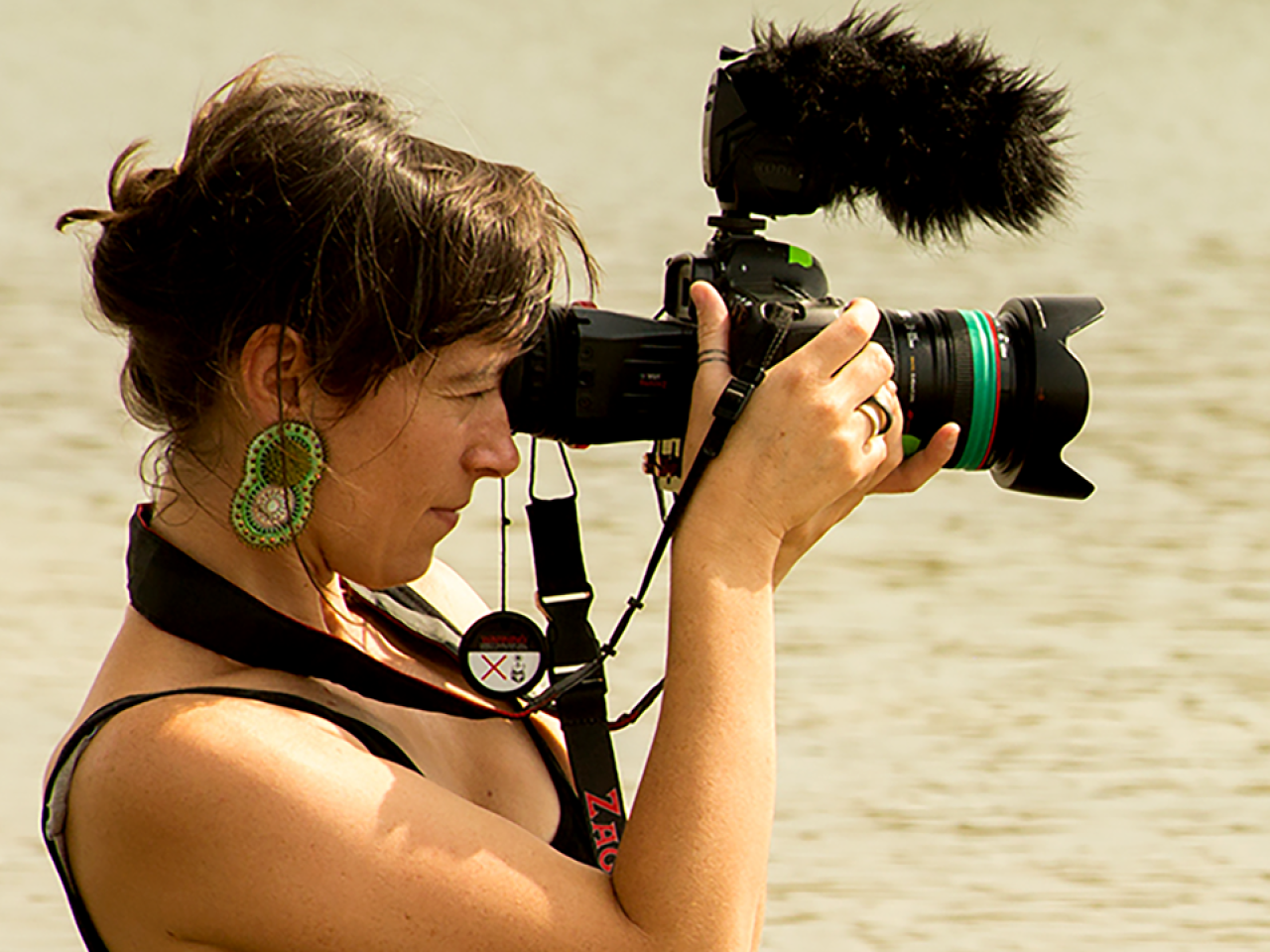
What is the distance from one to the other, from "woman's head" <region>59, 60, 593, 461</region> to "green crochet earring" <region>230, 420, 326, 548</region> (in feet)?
0.19

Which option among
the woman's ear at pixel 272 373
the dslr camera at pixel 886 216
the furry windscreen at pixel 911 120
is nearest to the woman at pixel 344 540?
the woman's ear at pixel 272 373

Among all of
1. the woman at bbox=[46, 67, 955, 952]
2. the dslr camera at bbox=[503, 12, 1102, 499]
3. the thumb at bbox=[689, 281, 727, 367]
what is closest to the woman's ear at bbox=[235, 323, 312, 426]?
the woman at bbox=[46, 67, 955, 952]

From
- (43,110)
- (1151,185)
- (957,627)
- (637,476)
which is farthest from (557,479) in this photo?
(43,110)

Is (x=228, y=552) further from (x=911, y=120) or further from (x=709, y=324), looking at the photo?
(x=911, y=120)

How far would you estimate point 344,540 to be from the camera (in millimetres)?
1674

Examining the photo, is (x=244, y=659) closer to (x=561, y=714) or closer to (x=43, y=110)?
(x=561, y=714)

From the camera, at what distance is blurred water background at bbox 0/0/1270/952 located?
3.70 m

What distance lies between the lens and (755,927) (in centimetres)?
167

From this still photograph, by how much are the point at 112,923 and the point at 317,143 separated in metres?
0.62

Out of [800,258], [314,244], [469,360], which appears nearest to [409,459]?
[469,360]

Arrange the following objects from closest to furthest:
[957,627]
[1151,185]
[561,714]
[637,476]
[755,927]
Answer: [755,927] < [561,714] < [957,627] < [637,476] < [1151,185]

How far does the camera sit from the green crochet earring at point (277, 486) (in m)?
1.62

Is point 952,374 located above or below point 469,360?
above

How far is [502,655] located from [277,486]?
0.33 meters
